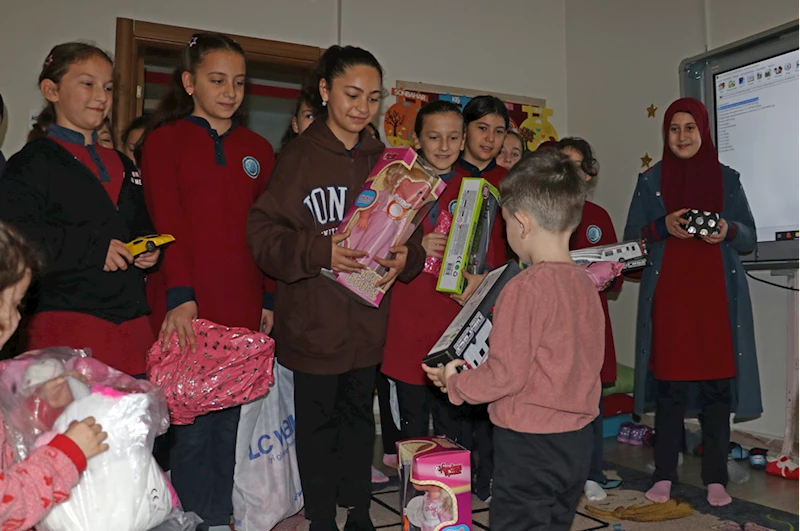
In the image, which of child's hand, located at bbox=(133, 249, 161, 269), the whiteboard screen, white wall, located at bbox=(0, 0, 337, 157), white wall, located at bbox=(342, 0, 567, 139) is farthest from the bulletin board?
child's hand, located at bbox=(133, 249, 161, 269)

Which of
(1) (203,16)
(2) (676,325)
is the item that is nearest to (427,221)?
(2) (676,325)

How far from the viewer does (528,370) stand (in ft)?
4.66

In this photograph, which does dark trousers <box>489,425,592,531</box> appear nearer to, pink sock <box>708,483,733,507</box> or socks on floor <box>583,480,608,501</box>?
socks on floor <box>583,480,608,501</box>

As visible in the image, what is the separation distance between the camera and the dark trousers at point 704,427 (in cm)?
246

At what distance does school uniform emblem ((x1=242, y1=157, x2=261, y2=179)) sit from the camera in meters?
2.00

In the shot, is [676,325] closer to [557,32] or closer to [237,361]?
[237,361]

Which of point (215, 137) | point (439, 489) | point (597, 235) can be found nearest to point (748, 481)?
point (597, 235)

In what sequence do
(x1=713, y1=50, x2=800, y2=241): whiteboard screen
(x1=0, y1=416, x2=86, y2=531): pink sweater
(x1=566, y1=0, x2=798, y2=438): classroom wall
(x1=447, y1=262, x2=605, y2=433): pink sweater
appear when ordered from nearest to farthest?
(x1=0, y1=416, x2=86, y2=531): pink sweater < (x1=447, y1=262, x2=605, y2=433): pink sweater < (x1=713, y1=50, x2=800, y2=241): whiteboard screen < (x1=566, y1=0, x2=798, y2=438): classroom wall

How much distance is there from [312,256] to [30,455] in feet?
2.72

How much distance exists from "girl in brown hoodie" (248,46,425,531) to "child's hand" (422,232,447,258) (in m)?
0.11

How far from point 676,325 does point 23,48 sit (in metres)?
3.19

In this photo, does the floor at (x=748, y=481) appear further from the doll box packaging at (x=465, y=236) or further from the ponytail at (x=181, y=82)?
the ponytail at (x=181, y=82)

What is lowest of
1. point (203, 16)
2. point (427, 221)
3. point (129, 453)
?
point (129, 453)

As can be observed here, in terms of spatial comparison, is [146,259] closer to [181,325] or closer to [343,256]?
[181,325]
